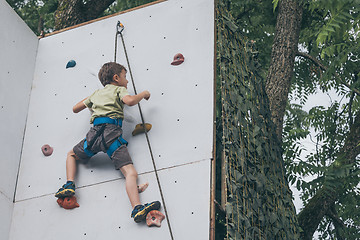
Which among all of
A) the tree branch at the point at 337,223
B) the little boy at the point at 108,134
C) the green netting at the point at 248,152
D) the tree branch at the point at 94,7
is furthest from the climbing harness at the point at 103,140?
the tree branch at the point at 94,7

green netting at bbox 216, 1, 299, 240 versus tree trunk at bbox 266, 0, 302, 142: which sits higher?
tree trunk at bbox 266, 0, 302, 142

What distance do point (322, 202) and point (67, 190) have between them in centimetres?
350

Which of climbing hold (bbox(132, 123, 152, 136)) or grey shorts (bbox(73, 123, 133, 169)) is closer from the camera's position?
grey shorts (bbox(73, 123, 133, 169))

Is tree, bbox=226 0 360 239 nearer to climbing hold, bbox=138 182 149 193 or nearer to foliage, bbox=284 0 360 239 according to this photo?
foliage, bbox=284 0 360 239

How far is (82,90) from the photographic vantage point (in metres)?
6.80

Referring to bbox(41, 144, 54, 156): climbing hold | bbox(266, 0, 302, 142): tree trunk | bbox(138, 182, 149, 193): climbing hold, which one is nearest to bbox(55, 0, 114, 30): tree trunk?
bbox(266, 0, 302, 142): tree trunk

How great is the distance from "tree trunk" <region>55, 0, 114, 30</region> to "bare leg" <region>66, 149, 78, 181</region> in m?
3.44

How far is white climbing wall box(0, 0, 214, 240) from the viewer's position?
18.2 ft

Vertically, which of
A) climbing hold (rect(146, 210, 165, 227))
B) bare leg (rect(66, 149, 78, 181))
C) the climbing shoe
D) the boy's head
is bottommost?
climbing hold (rect(146, 210, 165, 227))

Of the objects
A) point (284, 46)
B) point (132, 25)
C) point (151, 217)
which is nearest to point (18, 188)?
point (151, 217)

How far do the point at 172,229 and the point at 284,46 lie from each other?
3.67m

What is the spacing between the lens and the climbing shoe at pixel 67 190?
5.84 metres

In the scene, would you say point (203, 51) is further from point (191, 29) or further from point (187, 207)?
point (187, 207)

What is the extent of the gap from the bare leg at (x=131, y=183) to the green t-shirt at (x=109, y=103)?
21.1 inches
